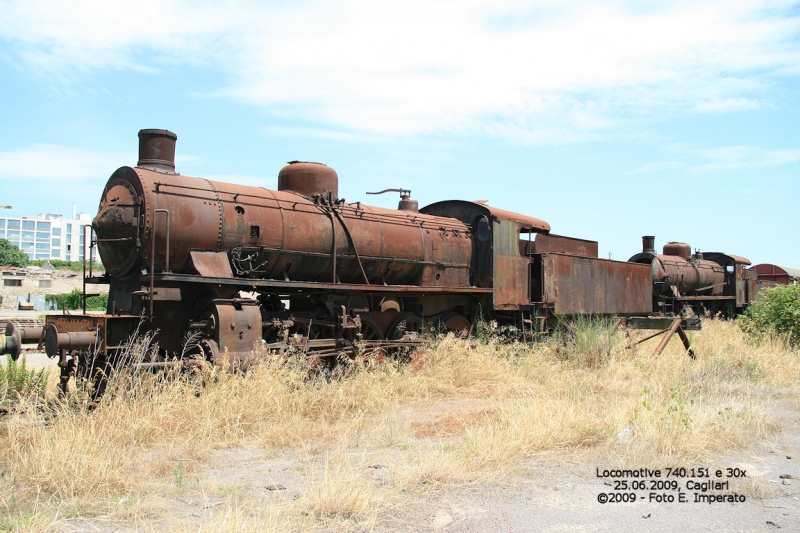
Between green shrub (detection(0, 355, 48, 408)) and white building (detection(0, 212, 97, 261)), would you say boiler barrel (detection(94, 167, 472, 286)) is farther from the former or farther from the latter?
white building (detection(0, 212, 97, 261))

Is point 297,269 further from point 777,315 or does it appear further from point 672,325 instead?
point 777,315

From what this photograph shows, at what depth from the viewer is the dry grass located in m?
4.09

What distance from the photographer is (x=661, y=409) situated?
663 centimetres

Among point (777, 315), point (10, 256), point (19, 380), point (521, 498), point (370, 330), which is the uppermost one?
point (10, 256)

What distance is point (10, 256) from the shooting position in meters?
81.2

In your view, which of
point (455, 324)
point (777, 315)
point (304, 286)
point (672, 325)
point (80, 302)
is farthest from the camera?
point (80, 302)

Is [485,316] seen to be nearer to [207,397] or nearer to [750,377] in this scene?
[750,377]

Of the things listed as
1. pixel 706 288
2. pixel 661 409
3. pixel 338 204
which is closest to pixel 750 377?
pixel 661 409

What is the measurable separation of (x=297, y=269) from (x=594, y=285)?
7.39 meters

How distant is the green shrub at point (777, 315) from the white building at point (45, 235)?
142203 millimetres

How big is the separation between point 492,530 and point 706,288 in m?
24.0

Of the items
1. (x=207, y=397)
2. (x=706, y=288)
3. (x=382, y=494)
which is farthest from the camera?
(x=706, y=288)

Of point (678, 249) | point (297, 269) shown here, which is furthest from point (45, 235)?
point (297, 269)

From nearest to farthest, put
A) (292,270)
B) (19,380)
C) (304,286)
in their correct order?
(19,380)
(304,286)
(292,270)
